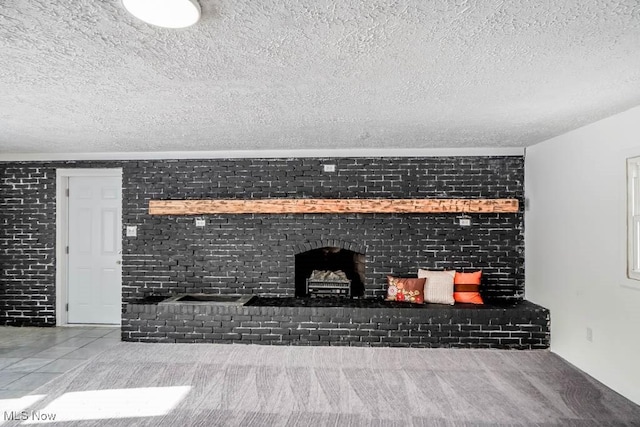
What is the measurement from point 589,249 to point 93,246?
6.11m

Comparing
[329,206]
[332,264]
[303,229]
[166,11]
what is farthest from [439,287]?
[166,11]

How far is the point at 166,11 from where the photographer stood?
173 centimetres

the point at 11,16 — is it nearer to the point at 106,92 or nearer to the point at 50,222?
the point at 106,92

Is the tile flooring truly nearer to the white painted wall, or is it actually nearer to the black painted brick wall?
the black painted brick wall

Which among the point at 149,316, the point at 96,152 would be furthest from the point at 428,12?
the point at 96,152

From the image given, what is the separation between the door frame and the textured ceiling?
5.15ft

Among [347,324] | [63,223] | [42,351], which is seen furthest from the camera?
[63,223]

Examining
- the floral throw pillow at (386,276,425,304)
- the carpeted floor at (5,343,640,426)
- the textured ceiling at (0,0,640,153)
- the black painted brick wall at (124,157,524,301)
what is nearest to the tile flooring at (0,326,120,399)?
the carpeted floor at (5,343,640,426)

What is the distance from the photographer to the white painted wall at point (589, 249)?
3.48 meters

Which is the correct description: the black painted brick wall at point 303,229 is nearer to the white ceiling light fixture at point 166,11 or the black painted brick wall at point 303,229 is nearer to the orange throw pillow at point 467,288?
the orange throw pillow at point 467,288

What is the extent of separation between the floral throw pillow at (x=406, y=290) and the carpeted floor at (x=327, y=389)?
2.17 ft

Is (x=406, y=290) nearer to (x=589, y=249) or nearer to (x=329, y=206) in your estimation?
(x=329, y=206)

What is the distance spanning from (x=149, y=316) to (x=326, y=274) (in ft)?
7.47

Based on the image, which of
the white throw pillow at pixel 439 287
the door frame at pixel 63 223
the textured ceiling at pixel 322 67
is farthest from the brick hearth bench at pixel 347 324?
the textured ceiling at pixel 322 67
